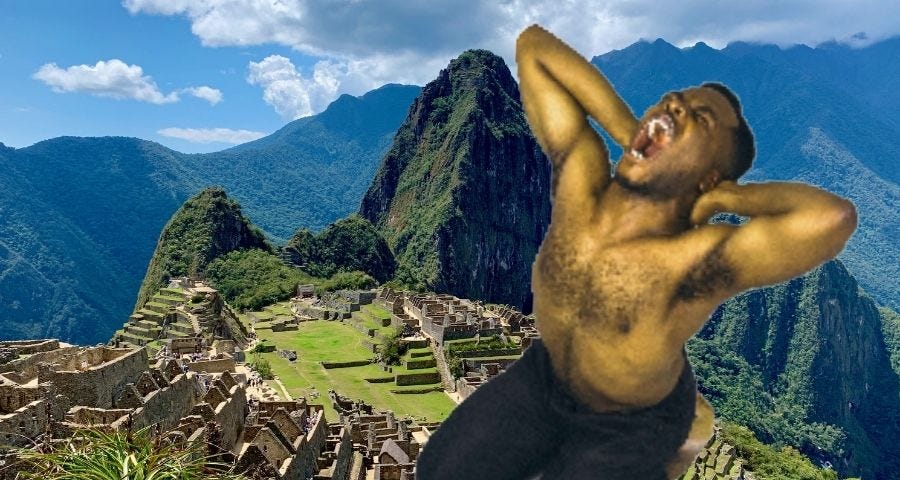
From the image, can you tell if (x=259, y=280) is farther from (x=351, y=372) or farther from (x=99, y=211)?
(x=99, y=211)

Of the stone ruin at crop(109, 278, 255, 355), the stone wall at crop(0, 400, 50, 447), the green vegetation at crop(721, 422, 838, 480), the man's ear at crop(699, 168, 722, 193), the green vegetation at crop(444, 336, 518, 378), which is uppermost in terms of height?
the man's ear at crop(699, 168, 722, 193)

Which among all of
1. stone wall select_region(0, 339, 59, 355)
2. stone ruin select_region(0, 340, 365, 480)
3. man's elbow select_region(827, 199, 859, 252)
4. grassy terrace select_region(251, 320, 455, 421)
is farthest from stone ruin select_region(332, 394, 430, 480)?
man's elbow select_region(827, 199, 859, 252)

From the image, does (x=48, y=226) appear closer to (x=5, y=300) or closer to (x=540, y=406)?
(x=5, y=300)

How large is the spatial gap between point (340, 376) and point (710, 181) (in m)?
31.8

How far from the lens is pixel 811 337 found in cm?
10906

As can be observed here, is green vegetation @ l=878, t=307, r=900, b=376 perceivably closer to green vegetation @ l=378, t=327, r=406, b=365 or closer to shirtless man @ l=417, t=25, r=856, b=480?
green vegetation @ l=378, t=327, r=406, b=365

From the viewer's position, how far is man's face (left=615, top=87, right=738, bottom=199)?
279cm

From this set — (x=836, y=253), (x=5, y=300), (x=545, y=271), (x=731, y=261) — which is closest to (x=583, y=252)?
(x=545, y=271)

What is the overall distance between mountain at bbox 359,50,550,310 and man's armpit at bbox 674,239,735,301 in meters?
96.8

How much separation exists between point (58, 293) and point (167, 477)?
84689mm

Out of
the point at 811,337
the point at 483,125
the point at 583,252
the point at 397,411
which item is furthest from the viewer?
the point at 483,125

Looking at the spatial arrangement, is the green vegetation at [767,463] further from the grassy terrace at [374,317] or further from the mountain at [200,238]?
the mountain at [200,238]

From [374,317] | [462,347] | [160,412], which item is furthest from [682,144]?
[374,317]

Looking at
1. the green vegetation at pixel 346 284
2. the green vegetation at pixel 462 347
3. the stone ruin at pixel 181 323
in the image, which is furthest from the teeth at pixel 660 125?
the green vegetation at pixel 346 284
